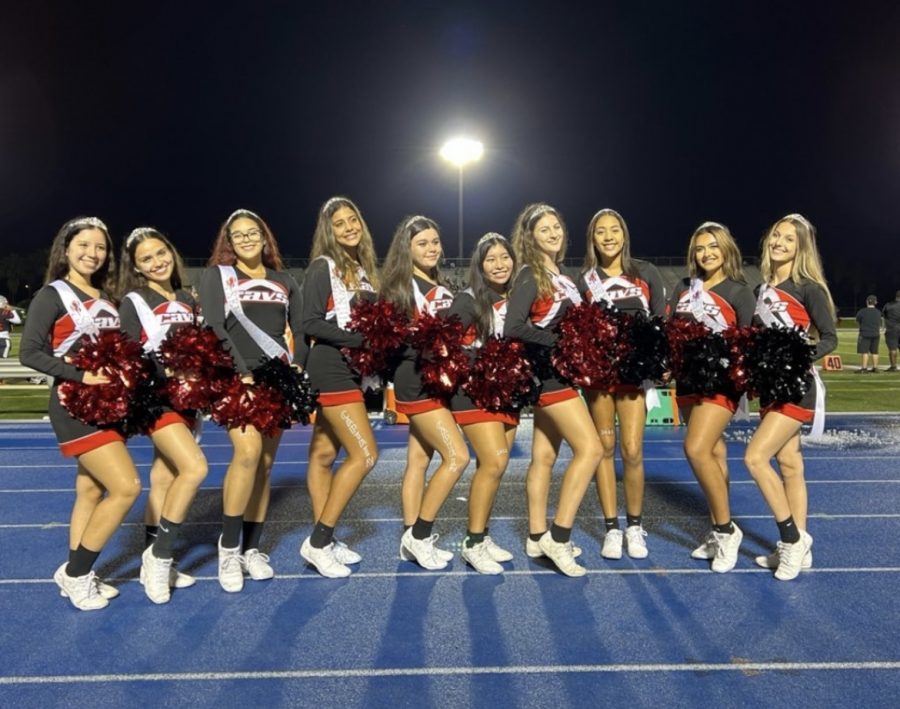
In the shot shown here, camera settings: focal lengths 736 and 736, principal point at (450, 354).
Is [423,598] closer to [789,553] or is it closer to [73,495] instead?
[789,553]

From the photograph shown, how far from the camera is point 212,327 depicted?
3322mm

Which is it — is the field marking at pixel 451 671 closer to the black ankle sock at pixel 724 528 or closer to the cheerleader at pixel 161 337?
the cheerleader at pixel 161 337

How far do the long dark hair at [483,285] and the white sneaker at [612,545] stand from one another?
1.25m

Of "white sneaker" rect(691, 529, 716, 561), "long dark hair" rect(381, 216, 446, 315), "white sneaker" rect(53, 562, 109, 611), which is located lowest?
"white sneaker" rect(691, 529, 716, 561)

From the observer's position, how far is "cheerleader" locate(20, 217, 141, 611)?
313cm

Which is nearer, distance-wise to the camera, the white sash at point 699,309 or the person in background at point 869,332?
the white sash at point 699,309

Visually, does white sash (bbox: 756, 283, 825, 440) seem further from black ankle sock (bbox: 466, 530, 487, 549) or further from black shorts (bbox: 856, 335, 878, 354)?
black shorts (bbox: 856, 335, 878, 354)

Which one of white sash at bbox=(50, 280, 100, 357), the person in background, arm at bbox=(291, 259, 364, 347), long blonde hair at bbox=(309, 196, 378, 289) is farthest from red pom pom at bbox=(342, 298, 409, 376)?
the person in background

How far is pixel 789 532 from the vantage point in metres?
3.53

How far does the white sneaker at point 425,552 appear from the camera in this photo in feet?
12.1

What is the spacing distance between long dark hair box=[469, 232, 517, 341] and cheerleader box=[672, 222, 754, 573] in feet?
3.11

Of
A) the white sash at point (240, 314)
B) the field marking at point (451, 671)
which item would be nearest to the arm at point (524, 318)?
the white sash at point (240, 314)

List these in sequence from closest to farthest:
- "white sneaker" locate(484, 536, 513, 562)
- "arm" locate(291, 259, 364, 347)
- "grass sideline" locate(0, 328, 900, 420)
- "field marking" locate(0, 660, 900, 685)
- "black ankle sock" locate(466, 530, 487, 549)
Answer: "field marking" locate(0, 660, 900, 685) → "arm" locate(291, 259, 364, 347) → "black ankle sock" locate(466, 530, 487, 549) → "white sneaker" locate(484, 536, 513, 562) → "grass sideline" locate(0, 328, 900, 420)

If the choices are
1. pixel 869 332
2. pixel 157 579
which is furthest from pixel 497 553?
pixel 869 332
